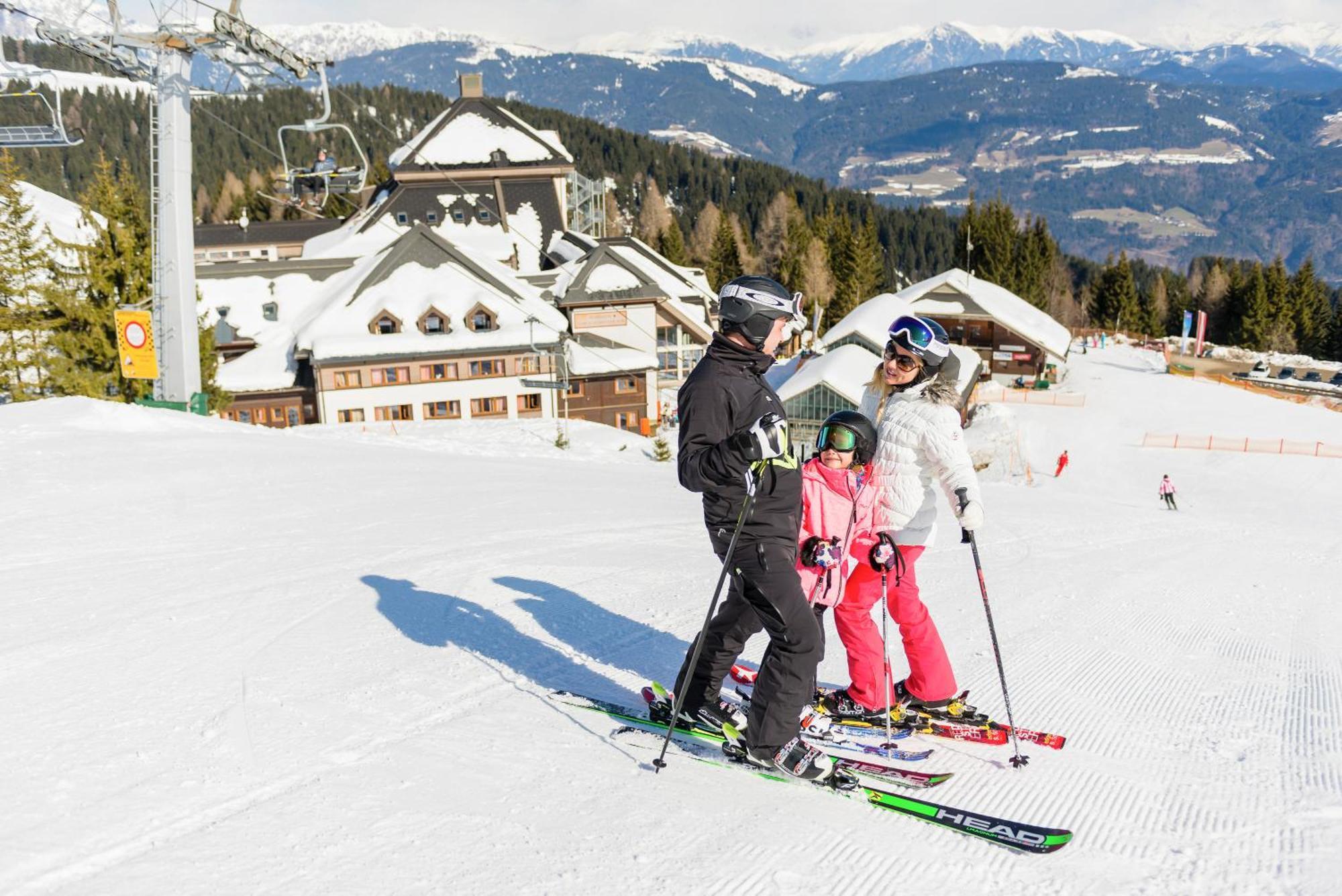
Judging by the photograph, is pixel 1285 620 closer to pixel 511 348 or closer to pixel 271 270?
pixel 511 348

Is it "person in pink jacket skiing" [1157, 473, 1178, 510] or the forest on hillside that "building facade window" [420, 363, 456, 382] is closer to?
the forest on hillside

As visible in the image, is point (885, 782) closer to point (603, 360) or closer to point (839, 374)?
point (603, 360)

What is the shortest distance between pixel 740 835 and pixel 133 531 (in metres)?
7.02

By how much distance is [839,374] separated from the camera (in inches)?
1421

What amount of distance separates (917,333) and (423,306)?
104 feet

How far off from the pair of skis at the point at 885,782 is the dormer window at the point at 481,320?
30.5m

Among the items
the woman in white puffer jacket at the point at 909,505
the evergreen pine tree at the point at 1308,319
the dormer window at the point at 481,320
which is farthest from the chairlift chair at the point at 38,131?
the evergreen pine tree at the point at 1308,319

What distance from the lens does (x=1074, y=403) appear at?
3997cm

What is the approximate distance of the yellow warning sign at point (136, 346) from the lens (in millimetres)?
16422

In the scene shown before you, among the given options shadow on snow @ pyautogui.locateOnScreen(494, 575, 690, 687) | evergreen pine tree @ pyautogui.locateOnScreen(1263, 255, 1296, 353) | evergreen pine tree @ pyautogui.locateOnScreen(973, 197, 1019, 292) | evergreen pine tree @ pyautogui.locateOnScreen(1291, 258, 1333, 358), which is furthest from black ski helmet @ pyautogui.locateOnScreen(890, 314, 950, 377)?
evergreen pine tree @ pyautogui.locateOnScreen(1291, 258, 1333, 358)

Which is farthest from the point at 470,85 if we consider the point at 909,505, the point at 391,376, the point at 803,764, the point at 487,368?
the point at 803,764

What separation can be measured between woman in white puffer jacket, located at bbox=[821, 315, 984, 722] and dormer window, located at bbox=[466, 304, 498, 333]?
3072 cm

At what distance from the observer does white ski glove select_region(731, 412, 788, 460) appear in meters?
Answer: 3.57

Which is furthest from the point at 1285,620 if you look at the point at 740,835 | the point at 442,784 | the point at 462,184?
the point at 462,184
